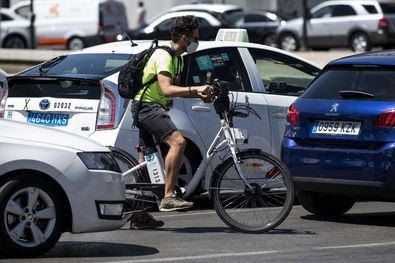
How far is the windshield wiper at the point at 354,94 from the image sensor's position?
9562mm

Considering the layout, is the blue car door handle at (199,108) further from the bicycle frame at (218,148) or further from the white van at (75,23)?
the white van at (75,23)

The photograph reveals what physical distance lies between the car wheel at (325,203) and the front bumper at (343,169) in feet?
1.55

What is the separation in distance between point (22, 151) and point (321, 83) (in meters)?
3.11

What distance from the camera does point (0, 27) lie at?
3872 cm

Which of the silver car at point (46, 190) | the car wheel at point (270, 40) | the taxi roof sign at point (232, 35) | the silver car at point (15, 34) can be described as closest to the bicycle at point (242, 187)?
the silver car at point (46, 190)

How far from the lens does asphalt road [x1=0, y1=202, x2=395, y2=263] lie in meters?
8.02

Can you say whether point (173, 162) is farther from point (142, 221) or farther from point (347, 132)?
point (347, 132)

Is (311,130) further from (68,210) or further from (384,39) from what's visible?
(384,39)

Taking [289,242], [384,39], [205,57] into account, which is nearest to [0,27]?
[384,39]

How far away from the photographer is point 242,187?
9117mm

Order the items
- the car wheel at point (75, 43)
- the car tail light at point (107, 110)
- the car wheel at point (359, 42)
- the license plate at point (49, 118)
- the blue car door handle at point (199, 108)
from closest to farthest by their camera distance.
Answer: the car tail light at point (107, 110) → the license plate at point (49, 118) → the blue car door handle at point (199, 108) → the car wheel at point (359, 42) → the car wheel at point (75, 43)

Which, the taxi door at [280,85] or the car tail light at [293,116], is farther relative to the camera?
the taxi door at [280,85]

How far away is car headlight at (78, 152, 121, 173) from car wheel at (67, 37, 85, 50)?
95.9ft

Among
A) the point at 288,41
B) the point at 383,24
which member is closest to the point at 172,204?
the point at 383,24
